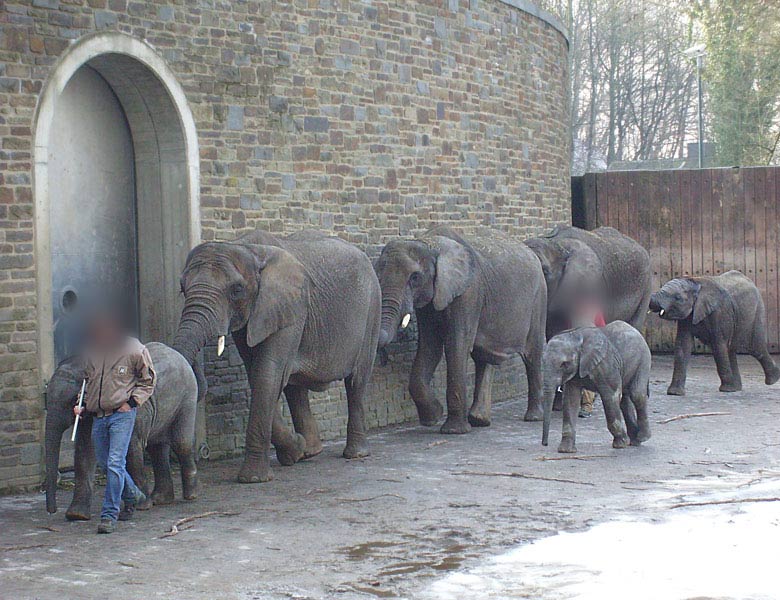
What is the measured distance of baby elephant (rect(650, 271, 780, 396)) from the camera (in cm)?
1669

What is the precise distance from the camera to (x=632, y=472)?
11.5 metres

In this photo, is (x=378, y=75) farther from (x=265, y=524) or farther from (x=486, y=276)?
(x=265, y=524)

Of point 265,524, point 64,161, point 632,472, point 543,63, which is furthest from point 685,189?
A: point 265,524

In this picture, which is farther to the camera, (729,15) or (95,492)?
(729,15)

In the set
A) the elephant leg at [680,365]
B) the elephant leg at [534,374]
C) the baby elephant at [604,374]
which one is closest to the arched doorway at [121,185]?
the baby elephant at [604,374]

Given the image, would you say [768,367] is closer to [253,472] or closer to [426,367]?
[426,367]

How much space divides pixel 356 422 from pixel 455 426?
1741 millimetres

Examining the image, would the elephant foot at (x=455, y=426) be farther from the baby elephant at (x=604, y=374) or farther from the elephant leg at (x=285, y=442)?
the elephant leg at (x=285, y=442)

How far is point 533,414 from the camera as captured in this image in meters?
15.2

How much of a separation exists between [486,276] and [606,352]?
9.29ft

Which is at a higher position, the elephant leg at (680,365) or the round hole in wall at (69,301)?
the round hole in wall at (69,301)

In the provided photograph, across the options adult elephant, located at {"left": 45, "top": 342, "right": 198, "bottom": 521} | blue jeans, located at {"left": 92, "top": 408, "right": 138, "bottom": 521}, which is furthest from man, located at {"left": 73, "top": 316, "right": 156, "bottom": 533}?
adult elephant, located at {"left": 45, "top": 342, "right": 198, "bottom": 521}

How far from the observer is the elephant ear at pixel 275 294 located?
11.4m

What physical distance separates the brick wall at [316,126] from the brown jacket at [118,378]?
1.88 meters
